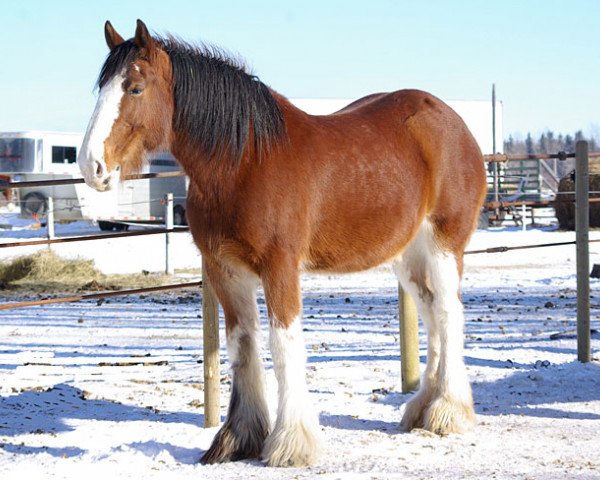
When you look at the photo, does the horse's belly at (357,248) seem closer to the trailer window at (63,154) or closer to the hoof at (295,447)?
the hoof at (295,447)

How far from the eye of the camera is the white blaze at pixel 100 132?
4012mm

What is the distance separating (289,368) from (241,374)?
448 millimetres

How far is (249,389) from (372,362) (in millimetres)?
2502

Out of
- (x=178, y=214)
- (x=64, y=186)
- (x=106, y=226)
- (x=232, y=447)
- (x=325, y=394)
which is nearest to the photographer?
(x=232, y=447)

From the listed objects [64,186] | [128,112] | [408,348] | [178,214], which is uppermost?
[64,186]

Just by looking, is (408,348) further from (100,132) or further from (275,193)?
(100,132)

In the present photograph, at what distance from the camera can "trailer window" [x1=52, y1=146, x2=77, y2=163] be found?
30.5 metres

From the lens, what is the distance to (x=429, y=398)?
5227 mm

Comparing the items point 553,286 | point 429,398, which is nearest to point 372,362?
point 429,398

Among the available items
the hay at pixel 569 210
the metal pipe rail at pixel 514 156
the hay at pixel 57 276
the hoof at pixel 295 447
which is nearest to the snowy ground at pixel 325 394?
the hoof at pixel 295 447

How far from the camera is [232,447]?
4.58 metres

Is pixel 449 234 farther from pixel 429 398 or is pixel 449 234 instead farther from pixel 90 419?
pixel 90 419

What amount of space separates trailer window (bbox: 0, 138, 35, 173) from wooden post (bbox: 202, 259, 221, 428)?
26.6 m

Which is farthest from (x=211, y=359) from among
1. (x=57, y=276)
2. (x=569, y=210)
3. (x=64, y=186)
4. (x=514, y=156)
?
(x=64, y=186)
